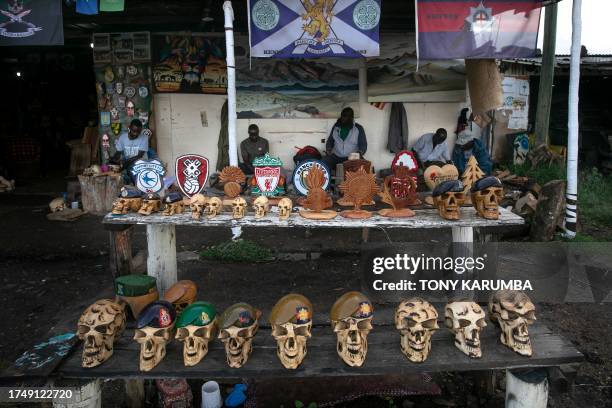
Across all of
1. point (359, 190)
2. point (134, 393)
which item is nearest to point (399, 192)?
point (359, 190)

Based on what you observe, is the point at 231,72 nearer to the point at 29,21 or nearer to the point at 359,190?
the point at 29,21

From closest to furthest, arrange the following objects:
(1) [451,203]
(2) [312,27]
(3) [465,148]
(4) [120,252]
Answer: (1) [451,203] < (4) [120,252] < (2) [312,27] < (3) [465,148]

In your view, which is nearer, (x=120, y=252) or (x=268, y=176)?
(x=120, y=252)

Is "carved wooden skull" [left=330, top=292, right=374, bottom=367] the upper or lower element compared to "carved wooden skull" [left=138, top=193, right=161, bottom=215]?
lower

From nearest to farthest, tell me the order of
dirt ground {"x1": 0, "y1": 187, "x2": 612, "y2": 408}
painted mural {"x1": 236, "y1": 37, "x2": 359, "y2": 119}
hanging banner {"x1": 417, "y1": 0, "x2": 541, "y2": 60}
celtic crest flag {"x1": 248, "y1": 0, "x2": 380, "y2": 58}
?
1. dirt ground {"x1": 0, "y1": 187, "x2": 612, "y2": 408}
2. hanging banner {"x1": 417, "y1": 0, "x2": 541, "y2": 60}
3. celtic crest flag {"x1": 248, "y1": 0, "x2": 380, "y2": 58}
4. painted mural {"x1": 236, "y1": 37, "x2": 359, "y2": 119}

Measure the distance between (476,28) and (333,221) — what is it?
3.89 metres

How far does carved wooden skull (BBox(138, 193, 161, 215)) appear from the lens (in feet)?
10.8

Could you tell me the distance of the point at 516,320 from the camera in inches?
103

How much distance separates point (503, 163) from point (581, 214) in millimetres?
3036

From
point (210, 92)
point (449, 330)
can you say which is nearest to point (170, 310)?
point (449, 330)

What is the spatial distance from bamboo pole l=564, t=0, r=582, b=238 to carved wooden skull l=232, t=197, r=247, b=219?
456cm

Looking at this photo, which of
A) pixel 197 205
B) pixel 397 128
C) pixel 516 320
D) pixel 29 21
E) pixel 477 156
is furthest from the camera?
pixel 397 128

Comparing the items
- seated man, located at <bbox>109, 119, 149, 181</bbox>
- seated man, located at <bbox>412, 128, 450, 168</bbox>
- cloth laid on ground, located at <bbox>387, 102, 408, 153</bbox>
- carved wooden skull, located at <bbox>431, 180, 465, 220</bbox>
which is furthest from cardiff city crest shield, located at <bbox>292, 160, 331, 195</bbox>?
cloth laid on ground, located at <bbox>387, 102, 408, 153</bbox>

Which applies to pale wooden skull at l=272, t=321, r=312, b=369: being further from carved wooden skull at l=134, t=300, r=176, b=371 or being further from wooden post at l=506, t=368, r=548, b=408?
wooden post at l=506, t=368, r=548, b=408
